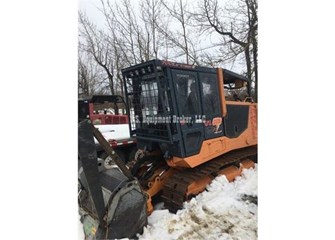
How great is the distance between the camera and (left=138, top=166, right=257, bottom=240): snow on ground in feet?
4.66

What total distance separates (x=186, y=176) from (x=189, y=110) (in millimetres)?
485

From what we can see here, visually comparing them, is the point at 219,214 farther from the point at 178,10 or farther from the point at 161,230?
the point at 178,10

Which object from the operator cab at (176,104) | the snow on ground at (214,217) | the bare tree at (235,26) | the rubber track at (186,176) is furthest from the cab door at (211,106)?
the bare tree at (235,26)

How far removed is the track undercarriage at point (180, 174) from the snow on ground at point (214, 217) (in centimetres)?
8

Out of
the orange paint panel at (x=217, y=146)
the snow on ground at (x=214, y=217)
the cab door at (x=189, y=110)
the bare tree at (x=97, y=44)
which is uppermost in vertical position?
the bare tree at (x=97, y=44)

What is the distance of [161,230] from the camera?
1.67 meters

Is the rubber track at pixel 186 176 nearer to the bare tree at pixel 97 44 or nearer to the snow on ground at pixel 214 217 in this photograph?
the snow on ground at pixel 214 217

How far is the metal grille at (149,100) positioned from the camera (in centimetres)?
187

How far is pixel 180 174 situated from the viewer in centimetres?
213

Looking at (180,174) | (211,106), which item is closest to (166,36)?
(211,106)

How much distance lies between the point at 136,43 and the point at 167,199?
3.49ft

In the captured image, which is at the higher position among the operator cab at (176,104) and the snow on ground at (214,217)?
the operator cab at (176,104)

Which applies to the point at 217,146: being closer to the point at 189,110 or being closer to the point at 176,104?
the point at 189,110

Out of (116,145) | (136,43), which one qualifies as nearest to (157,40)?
(136,43)
